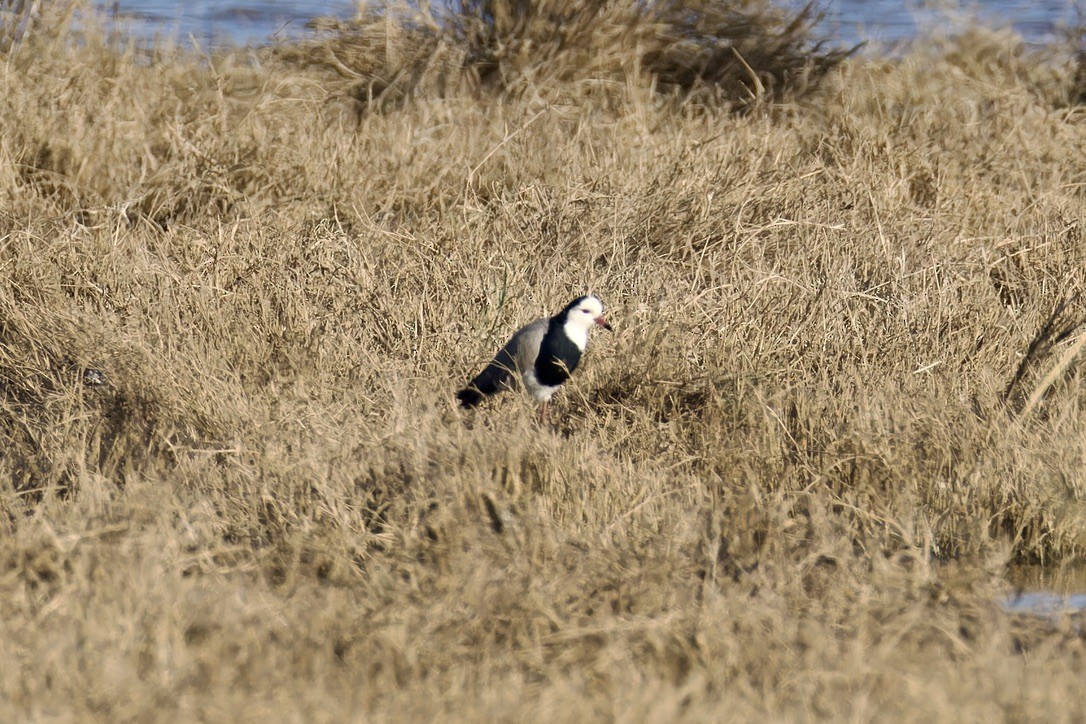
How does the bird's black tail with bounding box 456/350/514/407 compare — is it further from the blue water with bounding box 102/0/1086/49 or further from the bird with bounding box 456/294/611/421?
the blue water with bounding box 102/0/1086/49

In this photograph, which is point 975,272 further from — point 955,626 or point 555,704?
point 555,704

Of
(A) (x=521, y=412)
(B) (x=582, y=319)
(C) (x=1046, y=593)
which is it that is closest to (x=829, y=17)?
(B) (x=582, y=319)

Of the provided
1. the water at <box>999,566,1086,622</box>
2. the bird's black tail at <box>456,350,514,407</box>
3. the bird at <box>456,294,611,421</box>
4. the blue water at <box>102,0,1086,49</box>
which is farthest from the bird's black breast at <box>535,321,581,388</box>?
the blue water at <box>102,0,1086,49</box>

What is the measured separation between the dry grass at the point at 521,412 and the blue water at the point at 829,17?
169 centimetres

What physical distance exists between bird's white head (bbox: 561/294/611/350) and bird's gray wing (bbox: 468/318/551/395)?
0.29 ft

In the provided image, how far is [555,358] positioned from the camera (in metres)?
4.43

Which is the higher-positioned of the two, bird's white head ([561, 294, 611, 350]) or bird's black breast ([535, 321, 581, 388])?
bird's white head ([561, 294, 611, 350])

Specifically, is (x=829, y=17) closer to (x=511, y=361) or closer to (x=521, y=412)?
(x=511, y=361)

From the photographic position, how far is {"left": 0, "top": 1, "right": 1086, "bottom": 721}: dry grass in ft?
A: 9.00

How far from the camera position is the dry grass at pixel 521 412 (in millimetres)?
2742

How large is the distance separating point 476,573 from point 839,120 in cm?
491

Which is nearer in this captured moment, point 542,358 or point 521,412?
point 521,412

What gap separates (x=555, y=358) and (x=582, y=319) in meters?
0.22

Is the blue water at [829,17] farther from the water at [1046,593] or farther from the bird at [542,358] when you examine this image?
the water at [1046,593]
